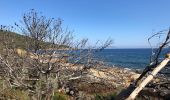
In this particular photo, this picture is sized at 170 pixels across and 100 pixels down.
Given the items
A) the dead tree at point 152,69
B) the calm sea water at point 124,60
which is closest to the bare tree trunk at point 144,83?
the dead tree at point 152,69

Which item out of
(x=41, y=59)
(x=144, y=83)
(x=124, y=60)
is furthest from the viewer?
(x=124, y=60)

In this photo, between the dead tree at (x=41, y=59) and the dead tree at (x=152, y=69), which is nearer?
the dead tree at (x=152, y=69)

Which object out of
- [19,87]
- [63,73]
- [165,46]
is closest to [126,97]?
[165,46]

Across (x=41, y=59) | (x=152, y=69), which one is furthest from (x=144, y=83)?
(x=41, y=59)

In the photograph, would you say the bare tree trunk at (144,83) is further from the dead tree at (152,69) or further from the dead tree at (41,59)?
the dead tree at (41,59)

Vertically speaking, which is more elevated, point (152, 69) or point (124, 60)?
point (152, 69)

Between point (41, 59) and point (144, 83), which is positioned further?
point (41, 59)

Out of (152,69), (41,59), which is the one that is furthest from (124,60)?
(152,69)

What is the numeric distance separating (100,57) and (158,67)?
11.2 meters

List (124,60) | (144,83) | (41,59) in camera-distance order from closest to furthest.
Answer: (144,83)
(41,59)
(124,60)

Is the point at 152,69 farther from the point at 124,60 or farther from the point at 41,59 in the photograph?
the point at 124,60

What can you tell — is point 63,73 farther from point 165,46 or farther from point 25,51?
point 165,46

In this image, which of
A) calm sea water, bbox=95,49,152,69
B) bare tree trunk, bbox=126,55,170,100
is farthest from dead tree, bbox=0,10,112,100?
bare tree trunk, bbox=126,55,170,100

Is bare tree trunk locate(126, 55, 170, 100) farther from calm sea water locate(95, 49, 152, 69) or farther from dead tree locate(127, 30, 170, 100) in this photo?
calm sea water locate(95, 49, 152, 69)
